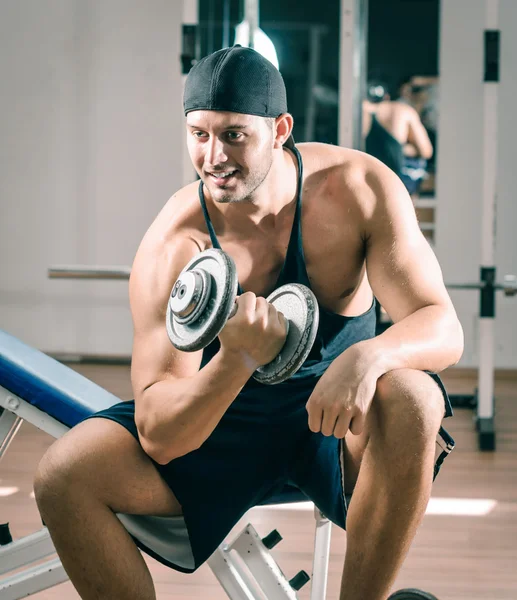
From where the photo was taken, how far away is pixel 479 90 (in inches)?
167

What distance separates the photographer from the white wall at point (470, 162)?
13.8ft

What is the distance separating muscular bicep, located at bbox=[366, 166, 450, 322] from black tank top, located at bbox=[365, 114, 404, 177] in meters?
2.51

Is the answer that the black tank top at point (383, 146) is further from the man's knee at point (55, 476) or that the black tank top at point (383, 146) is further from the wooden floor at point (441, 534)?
the man's knee at point (55, 476)

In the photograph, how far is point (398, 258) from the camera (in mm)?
1396

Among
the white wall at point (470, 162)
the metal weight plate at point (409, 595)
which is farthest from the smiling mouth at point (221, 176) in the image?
the white wall at point (470, 162)

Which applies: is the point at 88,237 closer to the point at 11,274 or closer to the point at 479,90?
the point at 11,274

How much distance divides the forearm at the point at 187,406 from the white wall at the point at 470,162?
3.19m

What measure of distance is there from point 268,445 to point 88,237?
10.9 ft

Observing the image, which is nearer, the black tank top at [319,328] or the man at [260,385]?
the man at [260,385]

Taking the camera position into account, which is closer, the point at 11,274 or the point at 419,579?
the point at 419,579

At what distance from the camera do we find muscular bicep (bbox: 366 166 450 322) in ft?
4.53

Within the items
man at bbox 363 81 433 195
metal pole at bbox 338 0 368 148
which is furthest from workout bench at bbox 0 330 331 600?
man at bbox 363 81 433 195

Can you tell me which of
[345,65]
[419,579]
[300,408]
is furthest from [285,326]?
[345,65]

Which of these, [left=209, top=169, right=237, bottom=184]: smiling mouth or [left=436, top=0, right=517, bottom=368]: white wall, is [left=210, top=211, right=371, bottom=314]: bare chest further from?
[left=436, top=0, right=517, bottom=368]: white wall
